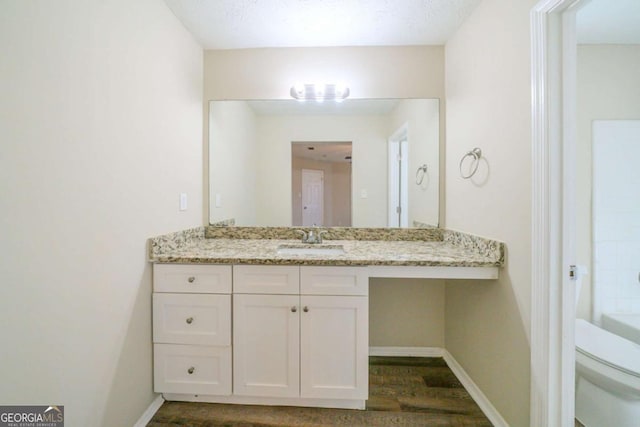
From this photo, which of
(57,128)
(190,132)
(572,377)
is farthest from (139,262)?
(572,377)

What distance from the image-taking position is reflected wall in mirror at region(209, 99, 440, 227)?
6.79 feet

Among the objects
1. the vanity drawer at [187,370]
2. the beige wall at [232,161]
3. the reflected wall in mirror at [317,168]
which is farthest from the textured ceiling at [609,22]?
the vanity drawer at [187,370]

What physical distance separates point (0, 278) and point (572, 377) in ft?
Result: 6.61

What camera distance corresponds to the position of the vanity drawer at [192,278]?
4.90ft

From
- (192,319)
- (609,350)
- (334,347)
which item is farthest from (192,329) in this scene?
(609,350)

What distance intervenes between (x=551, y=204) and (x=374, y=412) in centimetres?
134

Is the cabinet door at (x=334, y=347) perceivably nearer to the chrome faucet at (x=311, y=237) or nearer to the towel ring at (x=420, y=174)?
the chrome faucet at (x=311, y=237)

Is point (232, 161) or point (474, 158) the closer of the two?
point (474, 158)

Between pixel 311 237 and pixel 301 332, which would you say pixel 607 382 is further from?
pixel 311 237

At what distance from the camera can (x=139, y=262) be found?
1.40 metres

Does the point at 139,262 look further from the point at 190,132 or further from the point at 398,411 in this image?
the point at 398,411

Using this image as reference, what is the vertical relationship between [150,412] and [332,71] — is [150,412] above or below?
below

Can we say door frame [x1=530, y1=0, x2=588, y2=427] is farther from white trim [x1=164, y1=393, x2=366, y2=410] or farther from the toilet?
white trim [x1=164, y1=393, x2=366, y2=410]

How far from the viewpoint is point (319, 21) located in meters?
1.71
